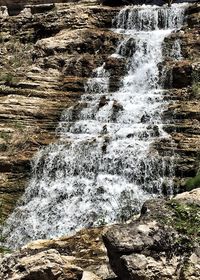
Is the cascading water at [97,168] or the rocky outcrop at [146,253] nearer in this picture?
the rocky outcrop at [146,253]

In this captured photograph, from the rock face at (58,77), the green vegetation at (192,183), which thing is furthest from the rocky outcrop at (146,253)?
the rock face at (58,77)

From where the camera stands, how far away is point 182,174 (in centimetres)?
1678

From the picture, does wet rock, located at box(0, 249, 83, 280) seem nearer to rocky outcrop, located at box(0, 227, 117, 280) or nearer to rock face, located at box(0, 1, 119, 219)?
rocky outcrop, located at box(0, 227, 117, 280)

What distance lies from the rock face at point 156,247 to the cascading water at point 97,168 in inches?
312

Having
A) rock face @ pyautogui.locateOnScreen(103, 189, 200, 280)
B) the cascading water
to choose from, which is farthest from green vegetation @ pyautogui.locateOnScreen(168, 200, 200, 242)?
the cascading water

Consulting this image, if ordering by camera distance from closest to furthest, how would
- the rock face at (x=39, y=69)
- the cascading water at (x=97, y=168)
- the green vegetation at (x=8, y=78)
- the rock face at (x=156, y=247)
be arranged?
the rock face at (x=156, y=247) < the cascading water at (x=97, y=168) < the rock face at (x=39, y=69) < the green vegetation at (x=8, y=78)

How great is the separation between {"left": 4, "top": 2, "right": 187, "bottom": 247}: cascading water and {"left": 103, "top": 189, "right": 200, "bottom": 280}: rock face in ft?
26.0

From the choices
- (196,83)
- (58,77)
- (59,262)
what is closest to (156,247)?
(59,262)

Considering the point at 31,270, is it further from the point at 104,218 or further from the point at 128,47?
the point at 128,47

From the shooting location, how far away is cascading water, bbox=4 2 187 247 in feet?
53.0

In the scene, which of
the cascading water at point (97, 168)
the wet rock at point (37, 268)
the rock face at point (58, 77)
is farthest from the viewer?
the rock face at point (58, 77)

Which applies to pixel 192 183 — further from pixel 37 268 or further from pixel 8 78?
pixel 8 78

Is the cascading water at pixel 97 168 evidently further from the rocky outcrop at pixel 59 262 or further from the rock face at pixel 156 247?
the rock face at pixel 156 247

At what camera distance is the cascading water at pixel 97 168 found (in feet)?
53.0
